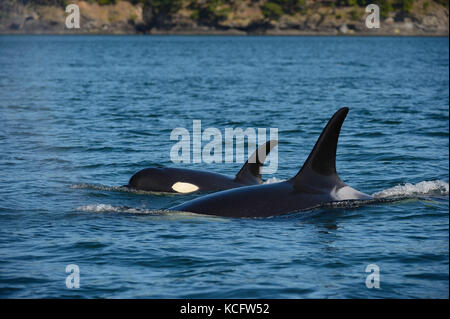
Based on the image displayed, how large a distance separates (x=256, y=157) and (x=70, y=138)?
11.2 metres

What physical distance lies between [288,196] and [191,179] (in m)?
3.31

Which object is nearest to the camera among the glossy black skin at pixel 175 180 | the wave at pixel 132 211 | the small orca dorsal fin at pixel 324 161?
the small orca dorsal fin at pixel 324 161

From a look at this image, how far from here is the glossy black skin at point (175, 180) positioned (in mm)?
14547

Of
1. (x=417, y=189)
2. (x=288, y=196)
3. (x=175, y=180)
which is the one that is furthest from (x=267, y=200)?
(x=417, y=189)

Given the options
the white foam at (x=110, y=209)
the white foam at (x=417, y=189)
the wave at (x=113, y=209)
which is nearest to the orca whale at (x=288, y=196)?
the wave at (x=113, y=209)

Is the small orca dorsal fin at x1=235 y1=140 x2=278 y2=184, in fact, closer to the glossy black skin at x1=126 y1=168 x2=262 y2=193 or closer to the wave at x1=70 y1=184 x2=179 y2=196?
the glossy black skin at x1=126 y1=168 x2=262 y2=193

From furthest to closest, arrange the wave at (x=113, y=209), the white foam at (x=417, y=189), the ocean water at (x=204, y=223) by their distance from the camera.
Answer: the white foam at (x=417, y=189) < the wave at (x=113, y=209) < the ocean water at (x=204, y=223)

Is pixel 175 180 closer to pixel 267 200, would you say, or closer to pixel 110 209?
pixel 110 209

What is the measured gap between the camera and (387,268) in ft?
32.2

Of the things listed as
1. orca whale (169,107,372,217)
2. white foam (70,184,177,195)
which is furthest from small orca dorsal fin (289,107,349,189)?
white foam (70,184,177,195)

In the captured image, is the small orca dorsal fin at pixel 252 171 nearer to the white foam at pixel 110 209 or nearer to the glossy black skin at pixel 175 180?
the glossy black skin at pixel 175 180

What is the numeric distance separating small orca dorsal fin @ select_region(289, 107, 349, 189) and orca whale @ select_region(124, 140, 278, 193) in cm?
205

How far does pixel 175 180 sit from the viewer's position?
14852mm
